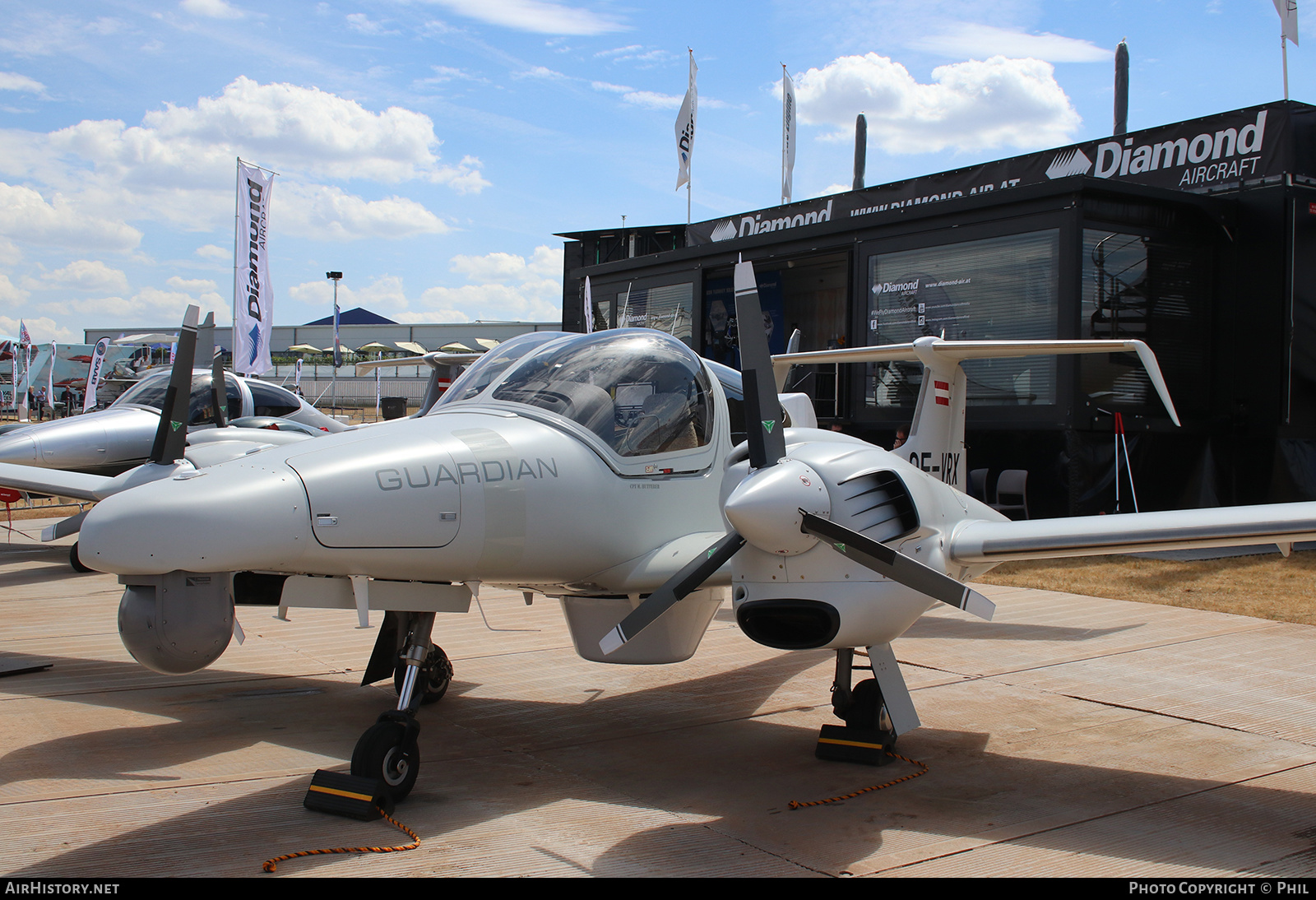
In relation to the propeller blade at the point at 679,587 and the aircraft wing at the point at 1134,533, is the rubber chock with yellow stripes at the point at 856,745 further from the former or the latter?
the propeller blade at the point at 679,587

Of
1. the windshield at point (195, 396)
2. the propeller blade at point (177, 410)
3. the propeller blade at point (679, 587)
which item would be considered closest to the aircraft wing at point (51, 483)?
the propeller blade at point (177, 410)

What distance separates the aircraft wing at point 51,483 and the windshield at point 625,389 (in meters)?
6.62

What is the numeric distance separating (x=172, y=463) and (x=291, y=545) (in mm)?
5038

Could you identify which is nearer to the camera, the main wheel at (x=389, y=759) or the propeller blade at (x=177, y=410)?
the main wheel at (x=389, y=759)

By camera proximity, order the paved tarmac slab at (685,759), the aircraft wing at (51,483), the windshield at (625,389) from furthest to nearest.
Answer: the aircraft wing at (51,483), the windshield at (625,389), the paved tarmac slab at (685,759)

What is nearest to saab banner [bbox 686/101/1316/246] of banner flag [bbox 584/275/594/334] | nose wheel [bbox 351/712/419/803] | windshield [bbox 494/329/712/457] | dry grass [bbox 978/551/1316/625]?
dry grass [bbox 978/551/1316/625]

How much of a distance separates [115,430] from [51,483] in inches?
133

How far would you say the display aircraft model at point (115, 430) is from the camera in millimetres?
13031

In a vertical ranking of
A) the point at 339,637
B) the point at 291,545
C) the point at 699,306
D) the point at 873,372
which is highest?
the point at 699,306

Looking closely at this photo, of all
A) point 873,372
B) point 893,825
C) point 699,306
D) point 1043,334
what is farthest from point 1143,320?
point 893,825

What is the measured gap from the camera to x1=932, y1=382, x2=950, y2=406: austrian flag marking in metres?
7.62

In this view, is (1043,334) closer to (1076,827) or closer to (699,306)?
(699,306)

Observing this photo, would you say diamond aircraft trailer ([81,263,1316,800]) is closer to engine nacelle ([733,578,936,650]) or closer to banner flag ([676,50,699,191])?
engine nacelle ([733,578,936,650])
